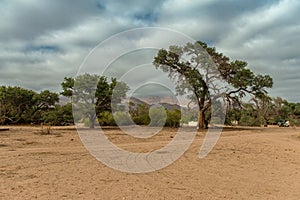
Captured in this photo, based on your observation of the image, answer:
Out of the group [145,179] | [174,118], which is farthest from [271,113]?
[145,179]

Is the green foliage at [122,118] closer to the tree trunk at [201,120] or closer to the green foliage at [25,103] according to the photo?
the tree trunk at [201,120]

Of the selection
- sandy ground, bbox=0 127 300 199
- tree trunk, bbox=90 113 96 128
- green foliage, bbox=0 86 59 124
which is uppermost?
green foliage, bbox=0 86 59 124

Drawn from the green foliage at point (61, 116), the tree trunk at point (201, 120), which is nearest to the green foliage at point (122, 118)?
the green foliage at point (61, 116)

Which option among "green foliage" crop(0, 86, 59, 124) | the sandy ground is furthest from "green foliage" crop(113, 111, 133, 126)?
the sandy ground

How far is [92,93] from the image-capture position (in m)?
26.9

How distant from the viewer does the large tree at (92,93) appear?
86.1 feet

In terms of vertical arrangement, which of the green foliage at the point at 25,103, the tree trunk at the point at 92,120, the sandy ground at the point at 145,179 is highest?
the green foliage at the point at 25,103

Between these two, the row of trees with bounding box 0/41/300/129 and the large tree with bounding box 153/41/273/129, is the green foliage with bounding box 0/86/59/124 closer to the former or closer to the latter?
the row of trees with bounding box 0/41/300/129

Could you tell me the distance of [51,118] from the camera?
30.9 metres

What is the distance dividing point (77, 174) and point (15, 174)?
55.2 inches

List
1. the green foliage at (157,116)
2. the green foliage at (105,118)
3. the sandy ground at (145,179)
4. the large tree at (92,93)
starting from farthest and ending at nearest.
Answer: the green foliage at (105,118) → the green foliage at (157,116) → the large tree at (92,93) → the sandy ground at (145,179)

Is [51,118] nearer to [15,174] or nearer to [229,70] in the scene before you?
[229,70]

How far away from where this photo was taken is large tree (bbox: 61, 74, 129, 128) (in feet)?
86.1

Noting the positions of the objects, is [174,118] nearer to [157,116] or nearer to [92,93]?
[157,116]
